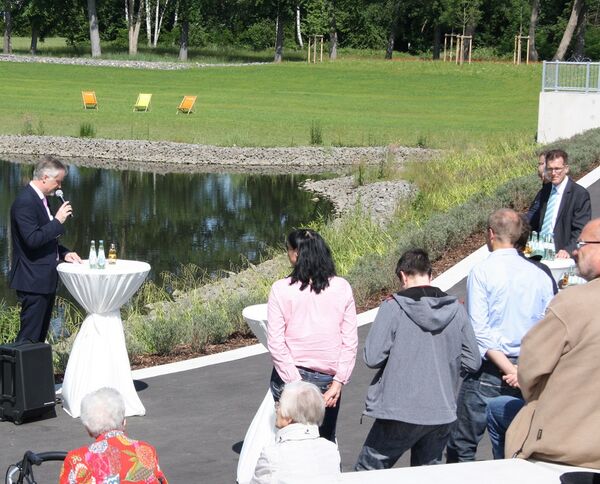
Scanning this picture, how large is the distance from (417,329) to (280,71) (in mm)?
69845

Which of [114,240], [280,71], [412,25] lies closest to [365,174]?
[114,240]

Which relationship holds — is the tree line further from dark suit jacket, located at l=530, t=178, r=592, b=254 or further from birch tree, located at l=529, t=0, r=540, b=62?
dark suit jacket, located at l=530, t=178, r=592, b=254

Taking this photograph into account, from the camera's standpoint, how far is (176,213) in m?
29.7

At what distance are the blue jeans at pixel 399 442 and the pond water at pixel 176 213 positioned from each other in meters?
12.6

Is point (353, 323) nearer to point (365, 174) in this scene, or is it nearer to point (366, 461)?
point (366, 461)

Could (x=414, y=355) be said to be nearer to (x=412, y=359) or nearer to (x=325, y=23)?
(x=412, y=359)

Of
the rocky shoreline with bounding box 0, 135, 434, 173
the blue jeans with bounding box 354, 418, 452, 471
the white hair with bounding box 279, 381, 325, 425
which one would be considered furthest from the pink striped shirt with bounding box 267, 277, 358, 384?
the rocky shoreline with bounding box 0, 135, 434, 173

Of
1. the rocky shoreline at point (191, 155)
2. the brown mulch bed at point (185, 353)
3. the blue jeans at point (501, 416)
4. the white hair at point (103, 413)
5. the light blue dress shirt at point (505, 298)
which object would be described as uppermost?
the light blue dress shirt at point (505, 298)

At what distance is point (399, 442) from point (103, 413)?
5.93 feet

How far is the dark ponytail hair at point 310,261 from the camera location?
6910 mm

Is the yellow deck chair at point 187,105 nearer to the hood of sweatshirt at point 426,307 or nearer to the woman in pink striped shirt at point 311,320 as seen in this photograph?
the woman in pink striped shirt at point 311,320

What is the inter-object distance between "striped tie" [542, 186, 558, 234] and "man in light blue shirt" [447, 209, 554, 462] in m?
3.73

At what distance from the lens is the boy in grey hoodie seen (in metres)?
6.24

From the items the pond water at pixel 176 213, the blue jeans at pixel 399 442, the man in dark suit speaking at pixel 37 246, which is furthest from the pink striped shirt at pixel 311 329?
the pond water at pixel 176 213
